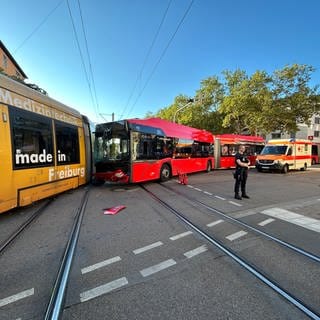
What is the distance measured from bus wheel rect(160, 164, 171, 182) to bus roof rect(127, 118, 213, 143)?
1.81m

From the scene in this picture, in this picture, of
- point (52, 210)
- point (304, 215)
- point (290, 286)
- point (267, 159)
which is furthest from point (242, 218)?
point (267, 159)

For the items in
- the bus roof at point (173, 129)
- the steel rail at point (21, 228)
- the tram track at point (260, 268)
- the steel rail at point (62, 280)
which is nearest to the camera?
the steel rail at point (62, 280)

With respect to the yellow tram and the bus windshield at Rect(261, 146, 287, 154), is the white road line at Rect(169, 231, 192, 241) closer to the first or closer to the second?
the yellow tram

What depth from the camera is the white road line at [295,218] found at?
5578mm

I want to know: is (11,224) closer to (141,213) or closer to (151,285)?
(141,213)

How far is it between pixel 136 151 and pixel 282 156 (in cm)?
1437

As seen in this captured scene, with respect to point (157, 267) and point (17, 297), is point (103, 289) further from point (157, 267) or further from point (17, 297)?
point (17, 297)

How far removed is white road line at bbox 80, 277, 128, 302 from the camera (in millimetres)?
2803

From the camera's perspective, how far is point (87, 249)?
4184 mm

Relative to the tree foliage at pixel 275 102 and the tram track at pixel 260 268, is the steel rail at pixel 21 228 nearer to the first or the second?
the tram track at pixel 260 268

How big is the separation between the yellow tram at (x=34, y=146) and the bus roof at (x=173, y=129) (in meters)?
2.94

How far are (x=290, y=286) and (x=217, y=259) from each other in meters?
1.08

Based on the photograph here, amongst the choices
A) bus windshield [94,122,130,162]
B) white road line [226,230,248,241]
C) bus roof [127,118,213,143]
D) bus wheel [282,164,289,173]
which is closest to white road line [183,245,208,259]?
white road line [226,230,248,241]

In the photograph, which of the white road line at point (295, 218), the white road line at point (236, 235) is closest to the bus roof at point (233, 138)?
the white road line at point (295, 218)
